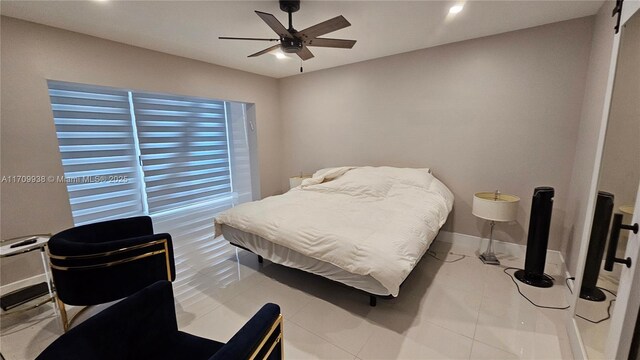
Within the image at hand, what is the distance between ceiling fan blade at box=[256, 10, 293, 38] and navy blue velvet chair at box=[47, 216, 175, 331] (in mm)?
1798

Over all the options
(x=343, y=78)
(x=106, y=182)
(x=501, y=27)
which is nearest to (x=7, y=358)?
(x=106, y=182)

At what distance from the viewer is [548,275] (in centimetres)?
254

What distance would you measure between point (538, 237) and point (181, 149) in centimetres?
561

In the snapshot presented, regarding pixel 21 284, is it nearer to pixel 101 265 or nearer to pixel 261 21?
pixel 101 265

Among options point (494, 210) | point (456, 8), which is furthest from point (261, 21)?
point (494, 210)

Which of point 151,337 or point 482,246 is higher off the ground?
point 151,337

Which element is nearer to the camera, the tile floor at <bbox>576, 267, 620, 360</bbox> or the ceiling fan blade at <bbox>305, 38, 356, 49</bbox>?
the tile floor at <bbox>576, 267, 620, 360</bbox>

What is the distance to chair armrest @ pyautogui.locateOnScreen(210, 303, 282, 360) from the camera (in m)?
0.84

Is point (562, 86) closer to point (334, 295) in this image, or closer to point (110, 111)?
point (334, 295)

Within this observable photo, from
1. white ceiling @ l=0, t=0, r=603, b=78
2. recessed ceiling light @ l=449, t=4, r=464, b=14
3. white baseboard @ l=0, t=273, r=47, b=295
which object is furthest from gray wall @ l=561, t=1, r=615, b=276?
white baseboard @ l=0, t=273, r=47, b=295

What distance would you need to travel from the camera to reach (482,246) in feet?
10.3

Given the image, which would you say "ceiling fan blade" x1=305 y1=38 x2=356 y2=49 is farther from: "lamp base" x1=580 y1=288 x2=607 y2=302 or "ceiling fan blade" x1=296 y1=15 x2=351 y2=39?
"lamp base" x1=580 y1=288 x2=607 y2=302

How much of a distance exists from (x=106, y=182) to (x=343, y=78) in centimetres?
418

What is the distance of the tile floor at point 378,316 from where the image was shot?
5.61 ft
